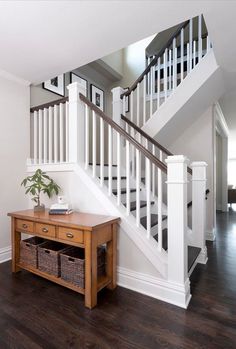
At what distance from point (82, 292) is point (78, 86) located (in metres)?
2.17

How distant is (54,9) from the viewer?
1.71 metres

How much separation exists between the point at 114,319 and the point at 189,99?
2.80 m

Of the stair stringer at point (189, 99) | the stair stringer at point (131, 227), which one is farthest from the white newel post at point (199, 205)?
the stair stringer at point (131, 227)

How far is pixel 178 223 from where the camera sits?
1.76m

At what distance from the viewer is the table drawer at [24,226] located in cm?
218

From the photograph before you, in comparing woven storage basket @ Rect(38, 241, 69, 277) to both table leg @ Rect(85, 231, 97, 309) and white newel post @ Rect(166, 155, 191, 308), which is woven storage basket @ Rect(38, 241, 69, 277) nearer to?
table leg @ Rect(85, 231, 97, 309)

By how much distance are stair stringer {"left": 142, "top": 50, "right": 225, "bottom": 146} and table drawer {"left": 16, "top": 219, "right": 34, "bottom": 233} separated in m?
2.11

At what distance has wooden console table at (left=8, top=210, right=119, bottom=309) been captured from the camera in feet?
5.64

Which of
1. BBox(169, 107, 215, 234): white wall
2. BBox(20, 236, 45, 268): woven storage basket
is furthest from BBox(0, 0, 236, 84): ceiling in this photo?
BBox(20, 236, 45, 268): woven storage basket

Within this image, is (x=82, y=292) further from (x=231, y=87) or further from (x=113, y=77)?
(x=113, y=77)

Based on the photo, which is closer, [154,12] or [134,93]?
[154,12]

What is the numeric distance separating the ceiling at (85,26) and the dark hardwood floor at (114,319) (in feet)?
A: 8.12

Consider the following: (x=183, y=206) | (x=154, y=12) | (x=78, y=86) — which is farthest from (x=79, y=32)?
(x=183, y=206)

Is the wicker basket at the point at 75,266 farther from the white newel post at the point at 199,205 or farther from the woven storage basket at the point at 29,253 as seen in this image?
the white newel post at the point at 199,205
